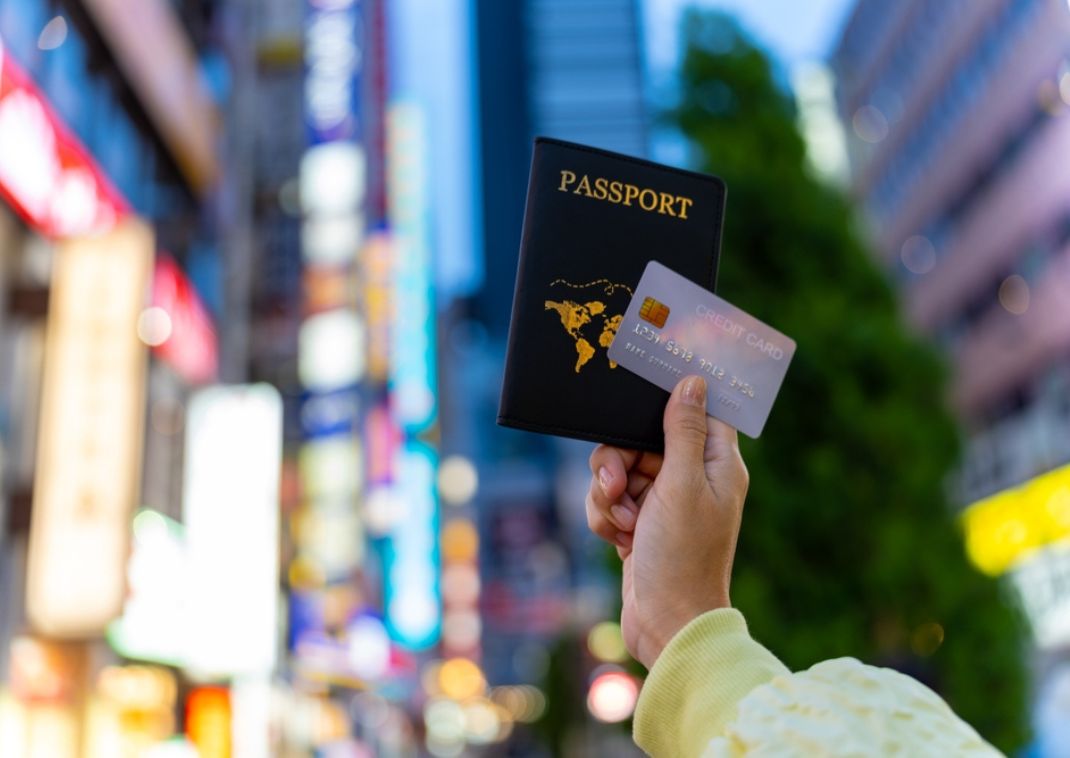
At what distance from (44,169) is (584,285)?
9.05 metres

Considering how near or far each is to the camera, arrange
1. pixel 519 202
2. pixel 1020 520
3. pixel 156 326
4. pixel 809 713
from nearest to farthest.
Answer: pixel 809 713 < pixel 156 326 < pixel 1020 520 < pixel 519 202

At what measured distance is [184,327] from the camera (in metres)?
13.7

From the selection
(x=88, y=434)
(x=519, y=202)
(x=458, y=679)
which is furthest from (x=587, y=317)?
(x=519, y=202)

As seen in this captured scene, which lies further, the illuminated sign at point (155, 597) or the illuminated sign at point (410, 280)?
the illuminated sign at point (410, 280)

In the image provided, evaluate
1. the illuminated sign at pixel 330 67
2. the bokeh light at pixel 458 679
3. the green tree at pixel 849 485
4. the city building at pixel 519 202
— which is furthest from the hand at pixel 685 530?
the city building at pixel 519 202

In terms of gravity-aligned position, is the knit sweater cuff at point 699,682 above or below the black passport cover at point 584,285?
below

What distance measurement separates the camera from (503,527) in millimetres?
87250

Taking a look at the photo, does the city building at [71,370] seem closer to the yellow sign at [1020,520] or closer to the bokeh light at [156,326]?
the bokeh light at [156,326]

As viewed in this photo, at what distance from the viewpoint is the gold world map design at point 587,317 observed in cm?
162

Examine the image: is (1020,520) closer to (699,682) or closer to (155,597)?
(155,597)

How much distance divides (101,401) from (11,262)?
187 centimetres

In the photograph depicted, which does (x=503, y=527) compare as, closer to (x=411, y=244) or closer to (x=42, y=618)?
(x=411, y=244)

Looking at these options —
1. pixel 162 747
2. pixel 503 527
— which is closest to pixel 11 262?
pixel 162 747

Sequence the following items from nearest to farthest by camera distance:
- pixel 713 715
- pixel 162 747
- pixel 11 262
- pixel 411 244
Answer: pixel 713 715, pixel 11 262, pixel 162 747, pixel 411 244
